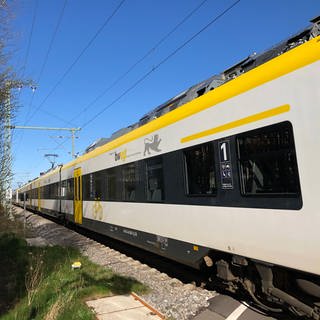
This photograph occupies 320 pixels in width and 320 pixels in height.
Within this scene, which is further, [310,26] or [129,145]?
[129,145]

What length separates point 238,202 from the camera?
5.49m

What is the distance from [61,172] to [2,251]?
937cm

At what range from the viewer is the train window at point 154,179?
7945 mm

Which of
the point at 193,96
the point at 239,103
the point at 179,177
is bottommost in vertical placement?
the point at 179,177

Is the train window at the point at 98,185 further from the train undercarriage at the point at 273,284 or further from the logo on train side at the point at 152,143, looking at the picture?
the train undercarriage at the point at 273,284

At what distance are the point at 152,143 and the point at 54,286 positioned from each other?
3.21 metres

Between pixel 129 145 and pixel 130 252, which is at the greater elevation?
pixel 129 145

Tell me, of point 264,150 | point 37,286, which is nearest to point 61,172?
point 37,286

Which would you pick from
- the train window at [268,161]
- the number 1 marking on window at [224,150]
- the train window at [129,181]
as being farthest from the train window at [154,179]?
the train window at [268,161]

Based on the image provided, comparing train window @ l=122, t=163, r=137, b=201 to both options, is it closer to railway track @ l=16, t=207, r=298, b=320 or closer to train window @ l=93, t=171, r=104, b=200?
railway track @ l=16, t=207, r=298, b=320

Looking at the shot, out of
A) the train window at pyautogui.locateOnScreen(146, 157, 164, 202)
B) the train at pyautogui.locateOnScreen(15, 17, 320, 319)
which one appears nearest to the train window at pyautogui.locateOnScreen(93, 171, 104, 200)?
the train at pyautogui.locateOnScreen(15, 17, 320, 319)

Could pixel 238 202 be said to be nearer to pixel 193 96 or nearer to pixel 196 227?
pixel 196 227

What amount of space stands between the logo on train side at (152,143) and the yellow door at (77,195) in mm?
7421

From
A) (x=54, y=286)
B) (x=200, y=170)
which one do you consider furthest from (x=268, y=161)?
(x=54, y=286)
